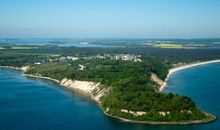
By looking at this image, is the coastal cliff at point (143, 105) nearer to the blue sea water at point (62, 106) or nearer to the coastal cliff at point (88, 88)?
the coastal cliff at point (88, 88)

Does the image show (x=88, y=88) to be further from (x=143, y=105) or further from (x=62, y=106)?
(x=143, y=105)

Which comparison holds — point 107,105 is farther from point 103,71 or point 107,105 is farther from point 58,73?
point 58,73

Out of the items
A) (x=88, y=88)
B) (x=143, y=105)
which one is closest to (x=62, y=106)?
(x=143, y=105)

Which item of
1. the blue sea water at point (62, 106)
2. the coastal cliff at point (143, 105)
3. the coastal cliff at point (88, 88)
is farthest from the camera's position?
the coastal cliff at point (88, 88)

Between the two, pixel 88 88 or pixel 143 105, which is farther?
pixel 88 88

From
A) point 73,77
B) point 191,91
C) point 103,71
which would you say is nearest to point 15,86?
point 73,77

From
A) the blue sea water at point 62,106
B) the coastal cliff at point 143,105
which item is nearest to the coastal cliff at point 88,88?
the coastal cliff at point 143,105

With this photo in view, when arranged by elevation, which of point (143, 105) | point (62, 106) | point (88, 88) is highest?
point (143, 105)

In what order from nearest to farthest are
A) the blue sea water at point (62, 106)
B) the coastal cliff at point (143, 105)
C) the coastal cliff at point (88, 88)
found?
the blue sea water at point (62, 106) < the coastal cliff at point (143, 105) < the coastal cliff at point (88, 88)
